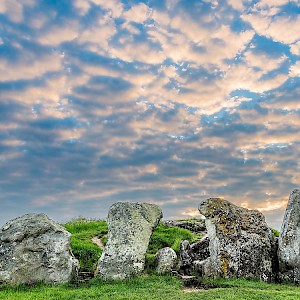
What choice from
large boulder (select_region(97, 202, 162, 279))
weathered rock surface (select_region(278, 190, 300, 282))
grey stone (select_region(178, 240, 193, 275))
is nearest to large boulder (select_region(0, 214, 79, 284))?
large boulder (select_region(97, 202, 162, 279))

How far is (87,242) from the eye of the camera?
91.4ft

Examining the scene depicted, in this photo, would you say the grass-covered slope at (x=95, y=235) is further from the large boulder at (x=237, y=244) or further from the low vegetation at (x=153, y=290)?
the large boulder at (x=237, y=244)

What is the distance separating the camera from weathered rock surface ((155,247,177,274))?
2092 cm

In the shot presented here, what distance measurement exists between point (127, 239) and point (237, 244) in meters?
5.64

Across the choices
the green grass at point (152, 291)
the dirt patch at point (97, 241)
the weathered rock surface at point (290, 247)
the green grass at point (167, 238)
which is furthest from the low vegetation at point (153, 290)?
the green grass at point (167, 238)

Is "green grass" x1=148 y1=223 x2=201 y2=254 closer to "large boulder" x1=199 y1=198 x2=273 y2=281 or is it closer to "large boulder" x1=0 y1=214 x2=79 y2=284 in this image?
"large boulder" x1=199 y1=198 x2=273 y2=281

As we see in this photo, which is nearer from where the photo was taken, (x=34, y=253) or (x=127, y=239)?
(x=34, y=253)

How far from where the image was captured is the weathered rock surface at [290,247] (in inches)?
800

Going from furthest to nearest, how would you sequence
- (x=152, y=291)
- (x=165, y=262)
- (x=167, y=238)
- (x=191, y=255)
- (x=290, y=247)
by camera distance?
(x=167, y=238) → (x=191, y=255) → (x=165, y=262) → (x=290, y=247) → (x=152, y=291)

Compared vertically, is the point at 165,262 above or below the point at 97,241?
below

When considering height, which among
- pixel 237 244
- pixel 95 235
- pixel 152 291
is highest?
pixel 95 235

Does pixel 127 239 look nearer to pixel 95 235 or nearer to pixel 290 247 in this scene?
pixel 290 247

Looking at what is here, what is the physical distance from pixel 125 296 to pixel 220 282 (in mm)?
5397

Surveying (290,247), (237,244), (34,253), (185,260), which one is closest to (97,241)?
(185,260)
